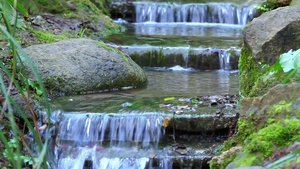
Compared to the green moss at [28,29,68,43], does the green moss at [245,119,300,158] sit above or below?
above

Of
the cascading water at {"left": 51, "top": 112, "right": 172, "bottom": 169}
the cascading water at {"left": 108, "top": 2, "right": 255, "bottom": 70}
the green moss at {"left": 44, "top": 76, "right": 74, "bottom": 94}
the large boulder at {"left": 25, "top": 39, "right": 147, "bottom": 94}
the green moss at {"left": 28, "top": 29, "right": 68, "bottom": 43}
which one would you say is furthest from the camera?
the cascading water at {"left": 108, "top": 2, "right": 255, "bottom": 70}

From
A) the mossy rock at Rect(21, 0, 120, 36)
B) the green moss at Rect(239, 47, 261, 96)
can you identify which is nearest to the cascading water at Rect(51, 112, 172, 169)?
the green moss at Rect(239, 47, 261, 96)

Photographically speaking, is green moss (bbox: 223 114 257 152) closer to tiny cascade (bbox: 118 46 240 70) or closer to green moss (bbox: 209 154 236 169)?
green moss (bbox: 209 154 236 169)

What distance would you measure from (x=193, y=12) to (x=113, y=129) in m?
9.61

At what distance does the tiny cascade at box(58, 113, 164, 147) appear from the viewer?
4.29 meters

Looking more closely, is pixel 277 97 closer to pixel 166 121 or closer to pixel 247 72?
pixel 247 72

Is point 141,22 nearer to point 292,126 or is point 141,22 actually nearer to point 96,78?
point 96,78

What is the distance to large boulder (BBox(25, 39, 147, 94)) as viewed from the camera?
18.0 ft

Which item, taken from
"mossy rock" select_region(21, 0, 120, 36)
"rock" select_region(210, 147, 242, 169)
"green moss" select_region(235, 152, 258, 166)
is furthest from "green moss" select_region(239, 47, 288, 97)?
"mossy rock" select_region(21, 0, 120, 36)

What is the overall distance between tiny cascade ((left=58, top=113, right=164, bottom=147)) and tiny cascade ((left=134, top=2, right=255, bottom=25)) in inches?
366

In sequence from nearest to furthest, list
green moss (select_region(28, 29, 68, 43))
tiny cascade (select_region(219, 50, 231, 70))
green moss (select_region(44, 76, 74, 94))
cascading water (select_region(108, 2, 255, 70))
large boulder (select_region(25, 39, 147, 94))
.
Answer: green moss (select_region(44, 76, 74, 94)), large boulder (select_region(25, 39, 147, 94)), green moss (select_region(28, 29, 68, 43)), tiny cascade (select_region(219, 50, 231, 70)), cascading water (select_region(108, 2, 255, 70))

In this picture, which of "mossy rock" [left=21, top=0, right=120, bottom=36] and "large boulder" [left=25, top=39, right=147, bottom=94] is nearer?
"large boulder" [left=25, top=39, right=147, bottom=94]

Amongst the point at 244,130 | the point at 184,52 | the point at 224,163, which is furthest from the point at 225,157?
the point at 184,52

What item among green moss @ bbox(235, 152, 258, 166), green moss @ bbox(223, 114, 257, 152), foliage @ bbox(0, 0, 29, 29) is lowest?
green moss @ bbox(223, 114, 257, 152)
